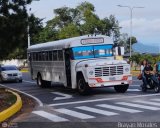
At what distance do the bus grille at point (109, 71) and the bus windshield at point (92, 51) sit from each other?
169 centimetres

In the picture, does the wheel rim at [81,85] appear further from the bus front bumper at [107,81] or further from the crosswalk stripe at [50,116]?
the crosswalk stripe at [50,116]

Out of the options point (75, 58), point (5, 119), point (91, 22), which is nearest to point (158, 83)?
point (75, 58)

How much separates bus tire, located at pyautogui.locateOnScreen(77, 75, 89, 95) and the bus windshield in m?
1.25

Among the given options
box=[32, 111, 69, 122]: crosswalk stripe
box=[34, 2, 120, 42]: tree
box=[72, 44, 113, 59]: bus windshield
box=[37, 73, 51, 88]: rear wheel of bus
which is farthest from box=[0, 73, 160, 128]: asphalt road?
box=[34, 2, 120, 42]: tree

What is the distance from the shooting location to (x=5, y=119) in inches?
520

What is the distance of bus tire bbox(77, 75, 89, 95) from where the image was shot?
19773mm

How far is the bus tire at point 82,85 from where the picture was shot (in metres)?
19.8

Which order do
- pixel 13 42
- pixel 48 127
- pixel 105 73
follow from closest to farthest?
pixel 48 127 < pixel 13 42 < pixel 105 73

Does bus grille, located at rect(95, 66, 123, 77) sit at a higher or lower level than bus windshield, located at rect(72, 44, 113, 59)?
lower

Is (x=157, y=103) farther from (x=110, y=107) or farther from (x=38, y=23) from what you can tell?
(x=38, y=23)

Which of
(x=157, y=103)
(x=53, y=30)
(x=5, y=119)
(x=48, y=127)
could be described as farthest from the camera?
(x=53, y=30)

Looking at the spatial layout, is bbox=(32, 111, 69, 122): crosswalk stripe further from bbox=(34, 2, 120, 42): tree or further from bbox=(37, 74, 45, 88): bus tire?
bbox=(34, 2, 120, 42): tree

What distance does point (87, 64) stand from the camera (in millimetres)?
19562

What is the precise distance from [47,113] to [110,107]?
7.59 ft
